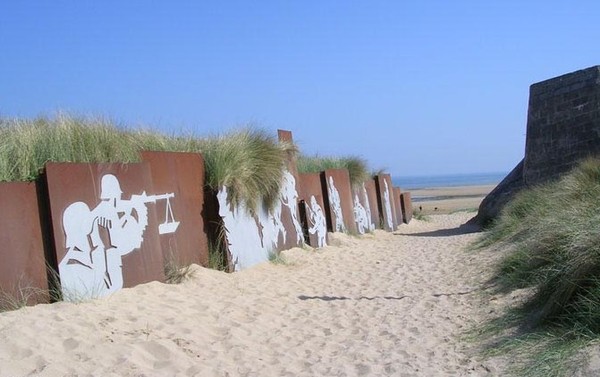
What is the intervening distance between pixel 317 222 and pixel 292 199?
1676mm

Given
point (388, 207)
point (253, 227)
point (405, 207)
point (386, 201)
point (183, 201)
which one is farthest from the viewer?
point (405, 207)

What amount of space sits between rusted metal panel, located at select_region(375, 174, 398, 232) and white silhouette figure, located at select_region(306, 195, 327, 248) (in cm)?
717

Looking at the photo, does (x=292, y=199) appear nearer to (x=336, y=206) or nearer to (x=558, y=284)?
(x=336, y=206)

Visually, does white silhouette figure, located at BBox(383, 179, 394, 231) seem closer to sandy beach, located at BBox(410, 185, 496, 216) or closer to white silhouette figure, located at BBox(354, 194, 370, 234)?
white silhouette figure, located at BBox(354, 194, 370, 234)

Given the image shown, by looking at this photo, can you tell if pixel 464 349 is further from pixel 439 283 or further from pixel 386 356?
pixel 439 283

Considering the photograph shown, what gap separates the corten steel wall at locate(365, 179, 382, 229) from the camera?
66.4 ft

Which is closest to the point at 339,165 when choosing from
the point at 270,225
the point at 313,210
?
the point at 313,210

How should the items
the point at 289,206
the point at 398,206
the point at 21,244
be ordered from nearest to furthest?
the point at 21,244
the point at 289,206
the point at 398,206

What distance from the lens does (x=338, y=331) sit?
628 centimetres

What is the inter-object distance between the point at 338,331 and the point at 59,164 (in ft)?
10.9

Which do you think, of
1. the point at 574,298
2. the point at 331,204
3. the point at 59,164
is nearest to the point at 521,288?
the point at 574,298

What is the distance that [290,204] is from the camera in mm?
12367

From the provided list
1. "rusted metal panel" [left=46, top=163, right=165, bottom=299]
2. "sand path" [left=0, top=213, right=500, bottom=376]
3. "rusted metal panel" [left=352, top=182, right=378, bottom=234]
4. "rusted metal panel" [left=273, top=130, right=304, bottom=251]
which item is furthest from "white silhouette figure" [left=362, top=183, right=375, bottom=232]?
"rusted metal panel" [left=46, top=163, right=165, bottom=299]

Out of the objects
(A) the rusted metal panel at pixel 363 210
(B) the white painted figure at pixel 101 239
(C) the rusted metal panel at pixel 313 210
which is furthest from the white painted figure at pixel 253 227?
(A) the rusted metal panel at pixel 363 210
